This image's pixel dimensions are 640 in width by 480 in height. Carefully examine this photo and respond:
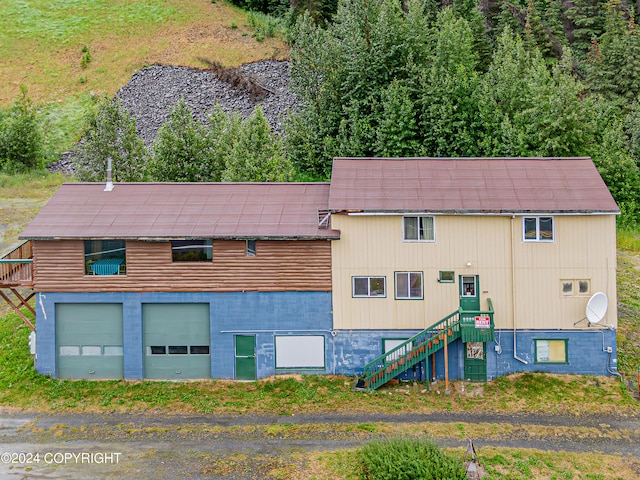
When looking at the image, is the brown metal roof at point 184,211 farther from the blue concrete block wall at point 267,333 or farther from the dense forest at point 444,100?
the dense forest at point 444,100

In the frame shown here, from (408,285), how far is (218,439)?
9.22 meters

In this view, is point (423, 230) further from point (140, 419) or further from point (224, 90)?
point (224, 90)

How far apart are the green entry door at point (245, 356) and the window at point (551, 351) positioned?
11207 millimetres

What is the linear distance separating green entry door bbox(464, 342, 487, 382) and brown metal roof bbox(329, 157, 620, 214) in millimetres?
5385

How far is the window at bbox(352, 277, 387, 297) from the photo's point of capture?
22266 millimetres

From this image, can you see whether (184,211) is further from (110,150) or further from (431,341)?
(110,150)

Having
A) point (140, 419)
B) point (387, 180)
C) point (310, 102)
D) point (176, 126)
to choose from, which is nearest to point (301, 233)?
point (387, 180)

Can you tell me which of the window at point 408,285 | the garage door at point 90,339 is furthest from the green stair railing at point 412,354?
the garage door at point 90,339

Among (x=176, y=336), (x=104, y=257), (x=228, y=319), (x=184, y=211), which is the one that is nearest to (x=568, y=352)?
(x=228, y=319)

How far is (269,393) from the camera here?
69.7 feet

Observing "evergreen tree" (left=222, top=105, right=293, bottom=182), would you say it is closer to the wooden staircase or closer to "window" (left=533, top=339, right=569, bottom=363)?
the wooden staircase

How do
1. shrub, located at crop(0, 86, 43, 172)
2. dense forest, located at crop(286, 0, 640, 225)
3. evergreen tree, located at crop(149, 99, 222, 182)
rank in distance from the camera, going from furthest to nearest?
shrub, located at crop(0, 86, 43, 172), dense forest, located at crop(286, 0, 640, 225), evergreen tree, located at crop(149, 99, 222, 182)

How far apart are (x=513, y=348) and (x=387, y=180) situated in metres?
8.50

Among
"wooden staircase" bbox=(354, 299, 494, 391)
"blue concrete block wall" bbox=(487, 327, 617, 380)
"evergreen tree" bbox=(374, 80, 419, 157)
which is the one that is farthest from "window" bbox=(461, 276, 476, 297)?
"evergreen tree" bbox=(374, 80, 419, 157)
